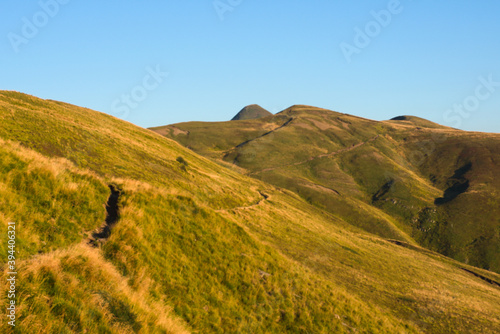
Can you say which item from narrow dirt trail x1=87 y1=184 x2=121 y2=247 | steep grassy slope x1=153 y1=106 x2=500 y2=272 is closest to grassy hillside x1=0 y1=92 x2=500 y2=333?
narrow dirt trail x1=87 y1=184 x2=121 y2=247

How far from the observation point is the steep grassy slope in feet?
354

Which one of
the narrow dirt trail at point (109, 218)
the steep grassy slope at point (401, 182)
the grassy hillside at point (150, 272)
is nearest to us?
the grassy hillside at point (150, 272)

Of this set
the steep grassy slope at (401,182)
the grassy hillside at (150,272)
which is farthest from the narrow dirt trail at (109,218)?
the steep grassy slope at (401,182)

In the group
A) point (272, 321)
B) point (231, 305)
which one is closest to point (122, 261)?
point (231, 305)

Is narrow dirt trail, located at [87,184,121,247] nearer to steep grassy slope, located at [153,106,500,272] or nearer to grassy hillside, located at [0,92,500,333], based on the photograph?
grassy hillside, located at [0,92,500,333]

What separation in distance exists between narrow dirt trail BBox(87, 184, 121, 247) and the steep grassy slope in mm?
101937

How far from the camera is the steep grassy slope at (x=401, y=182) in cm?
10781

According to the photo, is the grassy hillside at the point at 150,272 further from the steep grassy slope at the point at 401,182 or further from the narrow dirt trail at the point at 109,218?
the steep grassy slope at the point at 401,182

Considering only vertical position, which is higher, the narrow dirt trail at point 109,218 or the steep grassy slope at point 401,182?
the steep grassy slope at point 401,182

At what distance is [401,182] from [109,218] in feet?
509

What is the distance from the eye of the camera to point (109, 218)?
15.0m

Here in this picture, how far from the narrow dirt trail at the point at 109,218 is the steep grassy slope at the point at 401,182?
334ft

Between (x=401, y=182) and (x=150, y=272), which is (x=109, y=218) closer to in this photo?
(x=150, y=272)

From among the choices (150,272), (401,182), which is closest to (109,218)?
(150,272)
